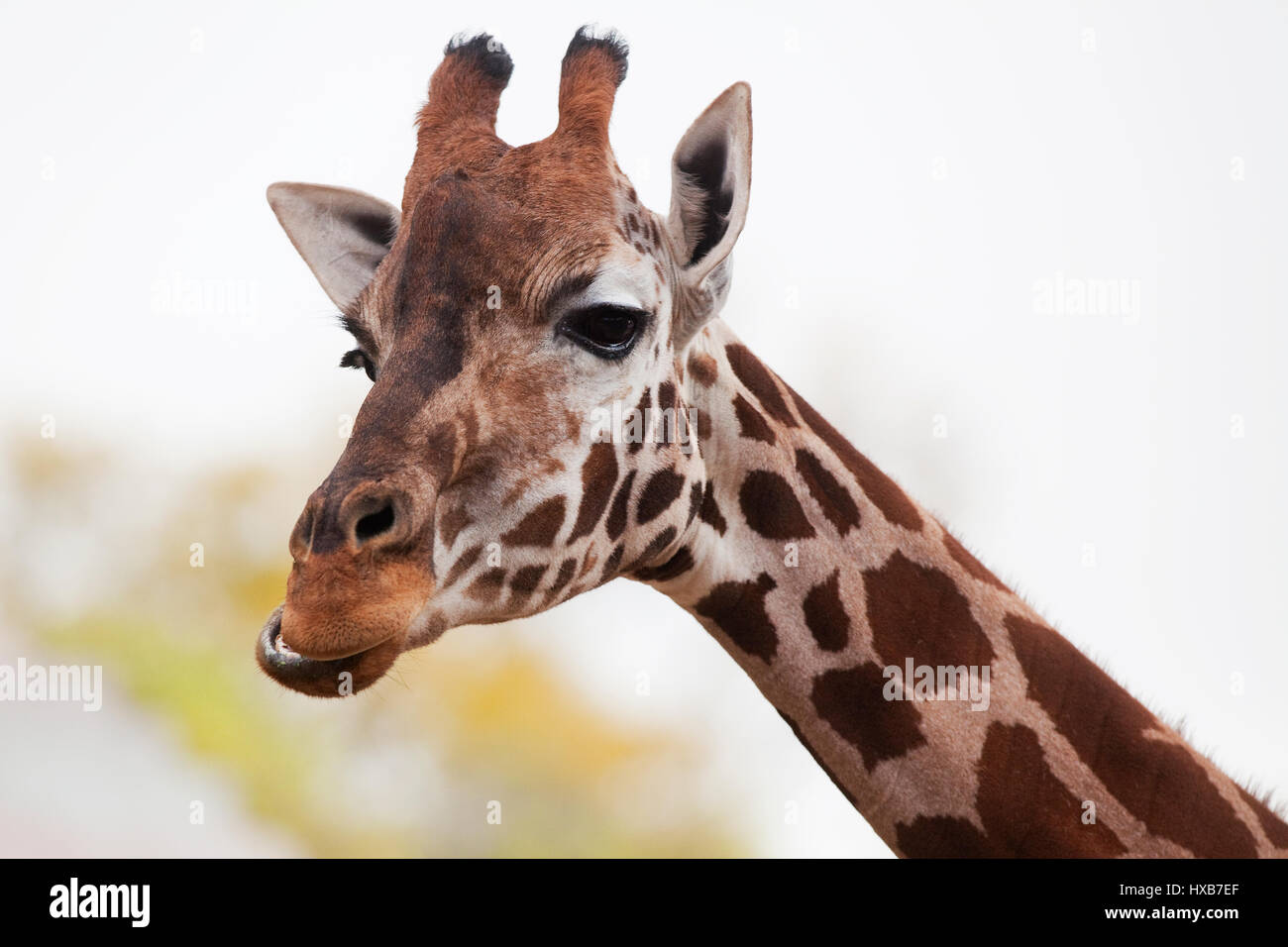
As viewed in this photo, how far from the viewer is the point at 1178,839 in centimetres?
417

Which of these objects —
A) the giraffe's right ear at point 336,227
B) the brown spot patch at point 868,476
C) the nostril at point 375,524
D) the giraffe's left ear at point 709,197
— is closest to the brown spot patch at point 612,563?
the giraffe's left ear at point 709,197

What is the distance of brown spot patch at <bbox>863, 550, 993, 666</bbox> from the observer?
4.29 m

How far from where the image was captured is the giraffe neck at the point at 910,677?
413 cm

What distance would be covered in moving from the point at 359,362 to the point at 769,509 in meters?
1.67

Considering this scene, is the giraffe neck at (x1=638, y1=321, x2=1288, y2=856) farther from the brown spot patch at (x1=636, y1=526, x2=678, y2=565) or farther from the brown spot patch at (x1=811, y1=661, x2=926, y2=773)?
the brown spot patch at (x1=636, y1=526, x2=678, y2=565)

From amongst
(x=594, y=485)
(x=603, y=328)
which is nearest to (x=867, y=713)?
(x=594, y=485)

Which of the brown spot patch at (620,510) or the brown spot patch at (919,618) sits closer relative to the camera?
the brown spot patch at (620,510)

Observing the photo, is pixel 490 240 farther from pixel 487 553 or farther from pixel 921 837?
pixel 921 837

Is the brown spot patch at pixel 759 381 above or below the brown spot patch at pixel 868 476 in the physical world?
above

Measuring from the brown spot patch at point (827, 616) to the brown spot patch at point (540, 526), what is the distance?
3.65ft

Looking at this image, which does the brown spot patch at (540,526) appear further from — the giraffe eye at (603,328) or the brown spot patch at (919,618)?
the brown spot patch at (919,618)

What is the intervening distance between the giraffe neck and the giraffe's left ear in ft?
0.94

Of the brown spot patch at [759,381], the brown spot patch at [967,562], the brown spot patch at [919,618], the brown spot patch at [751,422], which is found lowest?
the brown spot patch at [919,618]

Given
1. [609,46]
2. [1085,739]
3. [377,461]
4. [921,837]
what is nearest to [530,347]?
[377,461]
